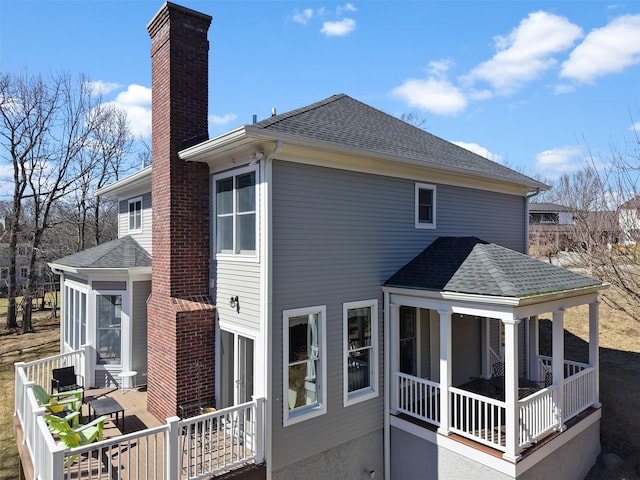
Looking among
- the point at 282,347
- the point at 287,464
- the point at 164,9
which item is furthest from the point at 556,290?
the point at 164,9

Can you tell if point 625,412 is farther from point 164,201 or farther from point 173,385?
point 164,201

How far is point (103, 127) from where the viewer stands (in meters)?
27.5

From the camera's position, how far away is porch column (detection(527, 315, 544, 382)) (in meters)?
10.9

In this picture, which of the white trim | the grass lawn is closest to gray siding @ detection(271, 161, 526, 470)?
the grass lawn

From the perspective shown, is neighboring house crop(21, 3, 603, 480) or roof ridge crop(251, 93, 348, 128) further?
roof ridge crop(251, 93, 348, 128)

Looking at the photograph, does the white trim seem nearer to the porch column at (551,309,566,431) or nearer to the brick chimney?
→ the brick chimney

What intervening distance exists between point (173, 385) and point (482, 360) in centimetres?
803

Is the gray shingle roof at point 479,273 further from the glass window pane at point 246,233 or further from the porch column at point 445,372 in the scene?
the glass window pane at point 246,233

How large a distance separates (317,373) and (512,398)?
3.40m

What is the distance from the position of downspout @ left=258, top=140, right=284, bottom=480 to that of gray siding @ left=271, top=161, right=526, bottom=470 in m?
0.11

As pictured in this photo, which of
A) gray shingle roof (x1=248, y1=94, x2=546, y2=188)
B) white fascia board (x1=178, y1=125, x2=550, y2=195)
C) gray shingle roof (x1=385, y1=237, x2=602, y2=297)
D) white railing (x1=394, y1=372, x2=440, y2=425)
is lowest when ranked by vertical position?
white railing (x1=394, y1=372, x2=440, y2=425)

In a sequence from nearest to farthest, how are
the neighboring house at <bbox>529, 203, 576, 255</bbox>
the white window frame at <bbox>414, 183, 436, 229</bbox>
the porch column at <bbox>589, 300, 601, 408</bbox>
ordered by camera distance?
the porch column at <bbox>589, 300, 601, 408</bbox> < the white window frame at <bbox>414, 183, 436, 229</bbox> < the neighboring house at <bbox>529, 203, 576, 255</bbox>

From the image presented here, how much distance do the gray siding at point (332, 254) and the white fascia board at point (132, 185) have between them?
5008 mm

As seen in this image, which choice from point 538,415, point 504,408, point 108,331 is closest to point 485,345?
point 504,408
